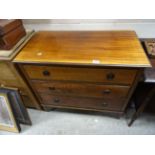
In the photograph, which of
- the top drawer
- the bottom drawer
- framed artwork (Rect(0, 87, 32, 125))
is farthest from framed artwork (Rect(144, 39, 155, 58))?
framed artwork (Rect(0, 87, 32, 125))

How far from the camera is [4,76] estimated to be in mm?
1281

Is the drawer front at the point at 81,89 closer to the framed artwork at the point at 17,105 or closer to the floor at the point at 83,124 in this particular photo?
the framed artwork at the point at 17,105

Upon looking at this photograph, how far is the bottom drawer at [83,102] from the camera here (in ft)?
4.36

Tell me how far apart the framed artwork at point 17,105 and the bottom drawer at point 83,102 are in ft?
0.70

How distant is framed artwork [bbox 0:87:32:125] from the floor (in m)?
0.11

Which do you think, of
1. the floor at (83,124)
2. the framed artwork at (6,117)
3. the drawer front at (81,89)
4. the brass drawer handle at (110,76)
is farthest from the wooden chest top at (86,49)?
the floor at (83,124)

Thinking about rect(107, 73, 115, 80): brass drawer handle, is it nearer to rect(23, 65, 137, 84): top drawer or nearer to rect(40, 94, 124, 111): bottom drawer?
rect(23, 65, 137, 84): top drawer

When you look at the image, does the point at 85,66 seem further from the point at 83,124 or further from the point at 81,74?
the point at 83,124

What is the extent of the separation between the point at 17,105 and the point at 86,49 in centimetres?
81

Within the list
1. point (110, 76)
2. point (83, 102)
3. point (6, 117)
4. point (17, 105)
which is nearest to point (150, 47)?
point (110, 76)
